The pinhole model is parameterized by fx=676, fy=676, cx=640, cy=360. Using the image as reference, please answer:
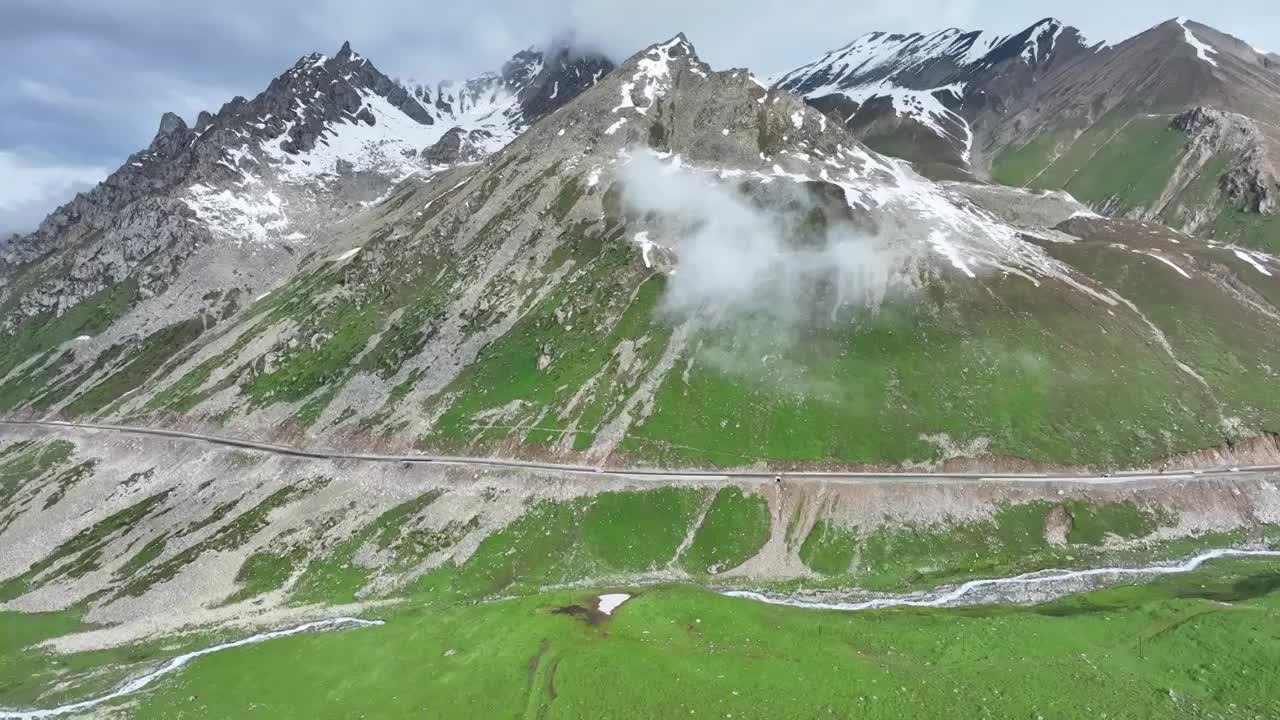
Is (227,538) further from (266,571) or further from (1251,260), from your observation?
(1251,260)

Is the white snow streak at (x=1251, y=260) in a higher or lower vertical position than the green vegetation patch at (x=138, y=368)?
higher

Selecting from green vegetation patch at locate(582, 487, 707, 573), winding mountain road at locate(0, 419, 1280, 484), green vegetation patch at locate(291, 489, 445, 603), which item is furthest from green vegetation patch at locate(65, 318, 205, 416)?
green vegetation patch at locate(582, 487, 707, 573)

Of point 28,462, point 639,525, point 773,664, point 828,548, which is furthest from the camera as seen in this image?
point 28,462

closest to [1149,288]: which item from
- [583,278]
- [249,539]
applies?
[583,278]

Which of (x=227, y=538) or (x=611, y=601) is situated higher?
(x=611, y=601)

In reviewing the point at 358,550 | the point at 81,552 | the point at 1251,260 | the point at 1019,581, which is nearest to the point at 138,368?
the point at 81,552

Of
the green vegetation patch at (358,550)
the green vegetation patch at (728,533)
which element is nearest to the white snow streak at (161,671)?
the green vegetation patch at (358,550)

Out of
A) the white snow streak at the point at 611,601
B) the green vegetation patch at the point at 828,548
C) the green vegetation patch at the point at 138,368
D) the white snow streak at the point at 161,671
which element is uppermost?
the green vegetation patch at the point at 138,368

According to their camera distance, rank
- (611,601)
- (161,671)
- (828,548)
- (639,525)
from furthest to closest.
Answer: (639,525) → (828,548) → (161,671) → (611,601)

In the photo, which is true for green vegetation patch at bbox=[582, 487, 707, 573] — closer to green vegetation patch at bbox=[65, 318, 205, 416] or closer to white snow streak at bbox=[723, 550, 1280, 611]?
white snow streak at bbox=[723, 550, 1280, 611]

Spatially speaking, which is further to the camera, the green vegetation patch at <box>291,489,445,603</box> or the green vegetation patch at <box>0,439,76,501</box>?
the green vegetation patch at <box>0,439,76,501</box>

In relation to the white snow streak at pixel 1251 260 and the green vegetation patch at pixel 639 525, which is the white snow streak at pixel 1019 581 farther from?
the white snow streak at pixel 1251 260

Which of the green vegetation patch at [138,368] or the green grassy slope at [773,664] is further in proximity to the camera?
the green vegetation patch at [138,368]
